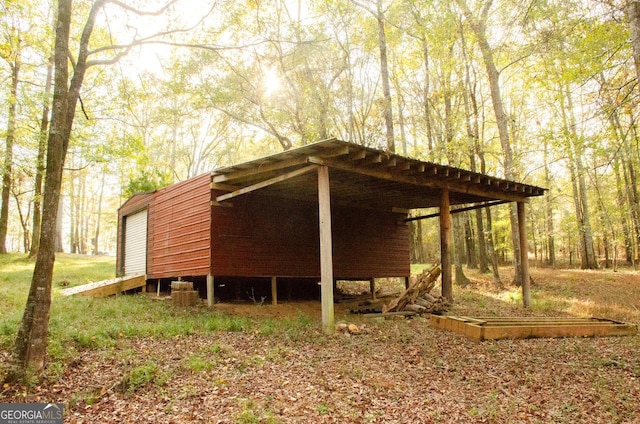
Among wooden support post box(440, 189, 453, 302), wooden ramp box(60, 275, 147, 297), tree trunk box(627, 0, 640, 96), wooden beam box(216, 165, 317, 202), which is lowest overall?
wooden ramp box(60, 275, 147, 297)

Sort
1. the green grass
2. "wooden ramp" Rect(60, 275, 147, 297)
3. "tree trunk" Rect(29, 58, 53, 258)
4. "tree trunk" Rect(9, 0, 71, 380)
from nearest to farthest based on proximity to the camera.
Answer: "tree trunk" Rect(9, 0, 71, 380) → the green grass → "wooden ramp" Rect(60, 275, 147, 297) → "tree trunk" Rect(29, 58, 53, 258)

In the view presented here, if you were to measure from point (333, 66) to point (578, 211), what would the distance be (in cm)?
1632

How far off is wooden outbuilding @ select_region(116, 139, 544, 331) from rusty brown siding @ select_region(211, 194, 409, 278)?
1.2 inches

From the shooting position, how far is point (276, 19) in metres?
17.8

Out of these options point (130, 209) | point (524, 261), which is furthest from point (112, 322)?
point (524, 261)

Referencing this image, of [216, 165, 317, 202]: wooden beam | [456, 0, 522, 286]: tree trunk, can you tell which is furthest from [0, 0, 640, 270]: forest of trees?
[216, 165, 317, 202]: wooden beam

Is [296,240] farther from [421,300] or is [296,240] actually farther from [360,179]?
[421,300]

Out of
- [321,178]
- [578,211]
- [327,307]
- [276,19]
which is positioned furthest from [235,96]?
[578,211]

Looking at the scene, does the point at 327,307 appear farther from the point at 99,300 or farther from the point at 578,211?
the point at 578,211

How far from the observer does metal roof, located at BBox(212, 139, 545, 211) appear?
8055 mm

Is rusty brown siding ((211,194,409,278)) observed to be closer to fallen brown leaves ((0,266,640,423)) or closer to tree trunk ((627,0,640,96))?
fallen brown leaves ((0,266,640,423))

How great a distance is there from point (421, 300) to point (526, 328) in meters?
2.93

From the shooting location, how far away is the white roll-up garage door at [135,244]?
14.8 meters

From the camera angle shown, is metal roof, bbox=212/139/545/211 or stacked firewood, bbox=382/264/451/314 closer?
metal roof, bbox=212/139/545/211
